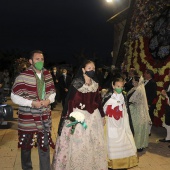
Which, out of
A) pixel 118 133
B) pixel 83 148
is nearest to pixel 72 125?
pixel 83 148

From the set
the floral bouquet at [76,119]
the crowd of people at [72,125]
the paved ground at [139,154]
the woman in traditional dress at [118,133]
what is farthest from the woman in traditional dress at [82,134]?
the paved ground at [139,154]

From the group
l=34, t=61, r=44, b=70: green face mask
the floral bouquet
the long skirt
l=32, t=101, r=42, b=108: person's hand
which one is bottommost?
the long skirt

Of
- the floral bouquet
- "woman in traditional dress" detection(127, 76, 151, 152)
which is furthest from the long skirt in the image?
"woman in traditional dress" detection(127, 76, 151, 152)

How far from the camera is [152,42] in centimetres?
876

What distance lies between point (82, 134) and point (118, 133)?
78 centimetres

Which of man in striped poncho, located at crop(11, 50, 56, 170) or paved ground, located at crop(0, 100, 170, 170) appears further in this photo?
paved ground, located at crop(0, 100, 170, 170)

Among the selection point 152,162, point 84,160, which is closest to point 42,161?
point 84,160

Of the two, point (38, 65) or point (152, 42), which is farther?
point (152, 42)

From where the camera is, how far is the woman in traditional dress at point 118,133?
4426 mm

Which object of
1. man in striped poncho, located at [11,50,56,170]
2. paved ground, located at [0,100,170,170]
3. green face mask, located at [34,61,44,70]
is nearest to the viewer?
man in striped poncho, located at [11,50,56,170]

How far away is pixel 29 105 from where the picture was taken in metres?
3.73

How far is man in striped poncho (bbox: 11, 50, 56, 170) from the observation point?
3811 mm

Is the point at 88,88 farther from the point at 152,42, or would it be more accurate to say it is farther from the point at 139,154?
the point at 152,42

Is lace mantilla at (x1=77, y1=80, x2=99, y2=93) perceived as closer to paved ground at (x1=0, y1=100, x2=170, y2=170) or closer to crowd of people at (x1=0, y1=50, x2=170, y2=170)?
crowd of people at (x1=0, y1=50, x2=170, y2=170)
